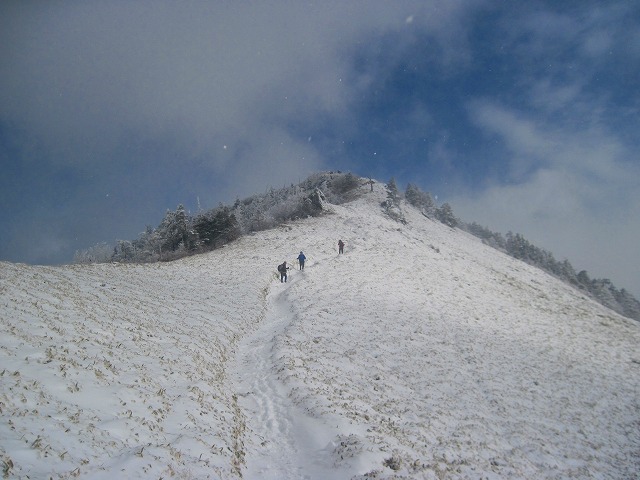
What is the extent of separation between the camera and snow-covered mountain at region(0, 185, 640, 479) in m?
7.47

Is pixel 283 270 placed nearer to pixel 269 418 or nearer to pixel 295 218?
pixel 269 418

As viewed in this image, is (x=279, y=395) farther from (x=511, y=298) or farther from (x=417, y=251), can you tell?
(x=417, y=251)

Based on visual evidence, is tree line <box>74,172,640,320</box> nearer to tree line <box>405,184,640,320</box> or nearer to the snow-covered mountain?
tree line <box>405,184,640,320</box>

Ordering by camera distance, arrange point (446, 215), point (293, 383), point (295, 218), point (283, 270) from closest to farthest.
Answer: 1. point (293, 383)
2. point (283, 270)
3. point (295, 218)
4. point (446, 215)

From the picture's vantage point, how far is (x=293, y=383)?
487 inches

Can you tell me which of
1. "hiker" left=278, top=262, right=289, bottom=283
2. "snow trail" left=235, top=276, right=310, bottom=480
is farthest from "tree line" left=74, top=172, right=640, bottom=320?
"snow trail" left=235, top=276, right=310, bottom=480

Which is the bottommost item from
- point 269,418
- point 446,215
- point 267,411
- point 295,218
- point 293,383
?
point 269,418

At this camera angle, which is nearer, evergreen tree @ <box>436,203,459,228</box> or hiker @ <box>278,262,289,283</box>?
hiker @ <box>278,262,289,283</box>

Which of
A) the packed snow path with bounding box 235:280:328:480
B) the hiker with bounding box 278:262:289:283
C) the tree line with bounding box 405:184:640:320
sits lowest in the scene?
the packed snow path with bounding box 235:280:328:480

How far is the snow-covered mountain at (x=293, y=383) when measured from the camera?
294 inches

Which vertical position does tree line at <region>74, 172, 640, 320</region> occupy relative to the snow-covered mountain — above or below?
above

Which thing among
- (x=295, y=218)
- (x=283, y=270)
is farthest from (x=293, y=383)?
(x=295, y=218)

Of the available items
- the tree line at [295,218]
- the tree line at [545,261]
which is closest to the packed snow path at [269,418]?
the tree line at [295,218]

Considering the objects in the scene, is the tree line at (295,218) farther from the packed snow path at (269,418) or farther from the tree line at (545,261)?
the packed snow path at (269,418)
